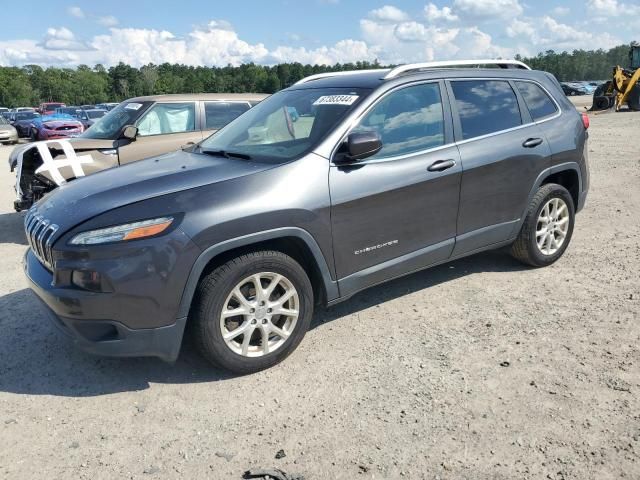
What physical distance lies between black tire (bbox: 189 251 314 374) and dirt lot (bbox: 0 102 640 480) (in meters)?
0.12

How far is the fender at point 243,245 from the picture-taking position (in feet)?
10.3

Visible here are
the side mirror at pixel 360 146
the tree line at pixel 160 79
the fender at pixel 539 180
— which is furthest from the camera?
the tree line at pixel 160 79

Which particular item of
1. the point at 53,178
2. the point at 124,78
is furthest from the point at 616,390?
the point at 124,78

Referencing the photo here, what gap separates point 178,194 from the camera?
3234 mm

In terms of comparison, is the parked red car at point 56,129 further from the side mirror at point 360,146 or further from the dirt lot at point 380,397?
the side mirror at point 360,146

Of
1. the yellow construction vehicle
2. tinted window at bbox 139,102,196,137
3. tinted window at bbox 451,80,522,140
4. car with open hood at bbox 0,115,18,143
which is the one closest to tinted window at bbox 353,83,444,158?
tinted window at bbox 451,80,522,140

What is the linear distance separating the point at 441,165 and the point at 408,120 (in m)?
0.42

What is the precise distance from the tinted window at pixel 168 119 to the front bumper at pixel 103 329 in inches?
181

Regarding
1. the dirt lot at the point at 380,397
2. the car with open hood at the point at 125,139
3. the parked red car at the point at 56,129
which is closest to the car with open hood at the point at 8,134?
the parked red car at the point at 56,129

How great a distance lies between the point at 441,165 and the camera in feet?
13.5

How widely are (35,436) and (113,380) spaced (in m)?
0.60

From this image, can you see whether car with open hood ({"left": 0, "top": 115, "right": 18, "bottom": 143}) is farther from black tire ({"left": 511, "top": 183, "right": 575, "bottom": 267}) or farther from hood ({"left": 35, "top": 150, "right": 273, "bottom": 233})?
black tire ({"left": 511, "top": 183, "right": 575, "bottom": 267})

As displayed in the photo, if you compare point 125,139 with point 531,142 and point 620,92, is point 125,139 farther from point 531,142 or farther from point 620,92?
point 620,92

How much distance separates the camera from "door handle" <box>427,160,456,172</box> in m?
4.06
